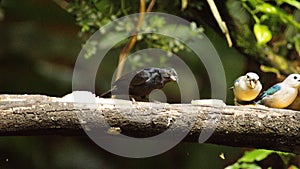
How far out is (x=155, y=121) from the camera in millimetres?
1006

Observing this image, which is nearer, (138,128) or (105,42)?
(138,128)

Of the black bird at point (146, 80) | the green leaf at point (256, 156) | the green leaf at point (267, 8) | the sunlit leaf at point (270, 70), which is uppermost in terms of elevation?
the green leaf at point (267, 8)

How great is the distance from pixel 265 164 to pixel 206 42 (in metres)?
0.54

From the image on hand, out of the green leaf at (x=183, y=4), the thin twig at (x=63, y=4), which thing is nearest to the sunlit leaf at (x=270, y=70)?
the green leaf at (x=183, y=4)

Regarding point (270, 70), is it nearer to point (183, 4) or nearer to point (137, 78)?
point (183, 4)

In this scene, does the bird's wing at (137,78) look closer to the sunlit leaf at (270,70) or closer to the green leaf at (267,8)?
the green leaf at (267,8)

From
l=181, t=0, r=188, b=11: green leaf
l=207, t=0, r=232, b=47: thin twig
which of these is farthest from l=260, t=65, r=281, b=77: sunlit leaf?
l=181, t=0, r=188, b=11: green leaf

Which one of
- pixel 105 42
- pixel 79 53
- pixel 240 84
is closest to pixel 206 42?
pixel 105 42

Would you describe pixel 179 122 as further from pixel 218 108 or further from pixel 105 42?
pixel 105 42

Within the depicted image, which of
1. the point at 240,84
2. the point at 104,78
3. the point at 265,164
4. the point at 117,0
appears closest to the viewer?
the point at 240,84

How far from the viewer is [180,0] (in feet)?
6.89

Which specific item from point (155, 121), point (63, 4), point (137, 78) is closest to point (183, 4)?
point (63, 4)

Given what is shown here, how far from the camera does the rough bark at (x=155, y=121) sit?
3.25 feet

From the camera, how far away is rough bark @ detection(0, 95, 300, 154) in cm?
99
